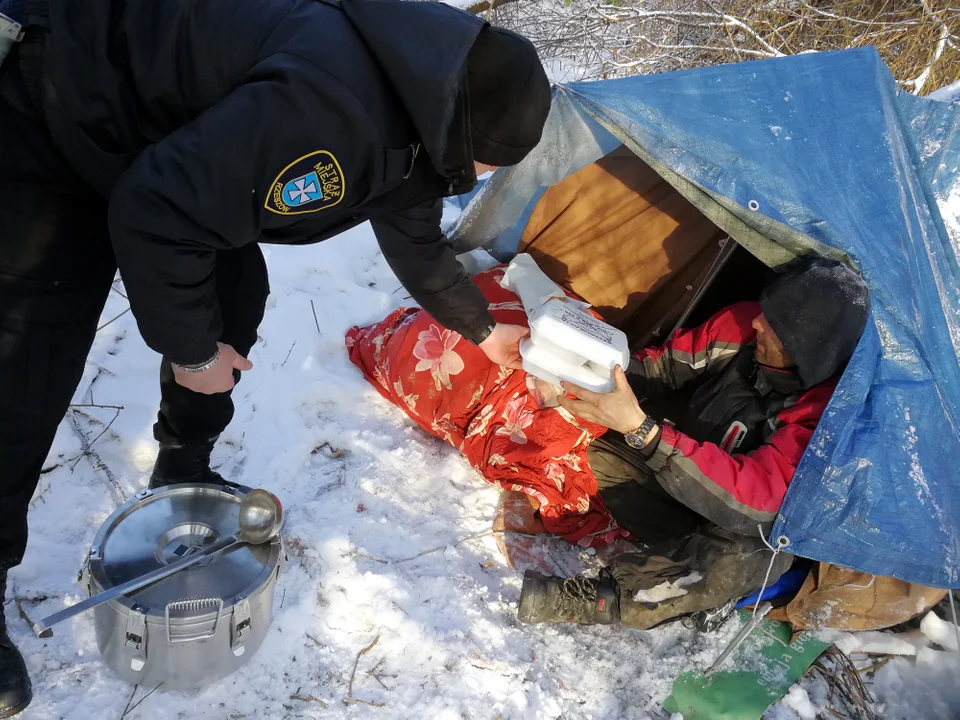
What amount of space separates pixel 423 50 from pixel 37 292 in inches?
30.1

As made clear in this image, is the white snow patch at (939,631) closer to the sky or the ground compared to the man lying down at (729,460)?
closer to the ground

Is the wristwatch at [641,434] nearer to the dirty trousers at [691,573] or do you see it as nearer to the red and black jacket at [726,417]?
the red and black jacket at [726,417]

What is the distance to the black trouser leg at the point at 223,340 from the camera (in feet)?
5.06

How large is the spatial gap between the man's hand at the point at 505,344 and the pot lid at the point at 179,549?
77 centimetres

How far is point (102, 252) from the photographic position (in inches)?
49.0

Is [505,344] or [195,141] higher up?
[195,141]

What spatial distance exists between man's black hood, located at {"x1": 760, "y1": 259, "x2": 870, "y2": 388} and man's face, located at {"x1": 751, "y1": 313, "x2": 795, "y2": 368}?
9cm

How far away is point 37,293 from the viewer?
1.17 meters

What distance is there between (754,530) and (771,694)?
0.46 metres

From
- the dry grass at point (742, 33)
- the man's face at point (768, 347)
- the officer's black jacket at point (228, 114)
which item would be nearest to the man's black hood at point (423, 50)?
the officer's black jacket at point (228, 114)

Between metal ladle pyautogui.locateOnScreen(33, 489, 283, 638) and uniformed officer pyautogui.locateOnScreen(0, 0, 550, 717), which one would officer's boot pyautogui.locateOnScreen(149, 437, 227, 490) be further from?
uniformed officer pyautogui.locateOnScreen(0, 0, 550, 717)

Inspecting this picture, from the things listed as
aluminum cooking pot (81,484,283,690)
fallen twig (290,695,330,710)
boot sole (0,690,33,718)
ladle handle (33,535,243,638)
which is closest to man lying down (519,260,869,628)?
fallen twig (290,695,330,710)

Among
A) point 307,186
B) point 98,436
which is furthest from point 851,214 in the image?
point 98,436

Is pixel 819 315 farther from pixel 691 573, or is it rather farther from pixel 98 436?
pixel 98 436
